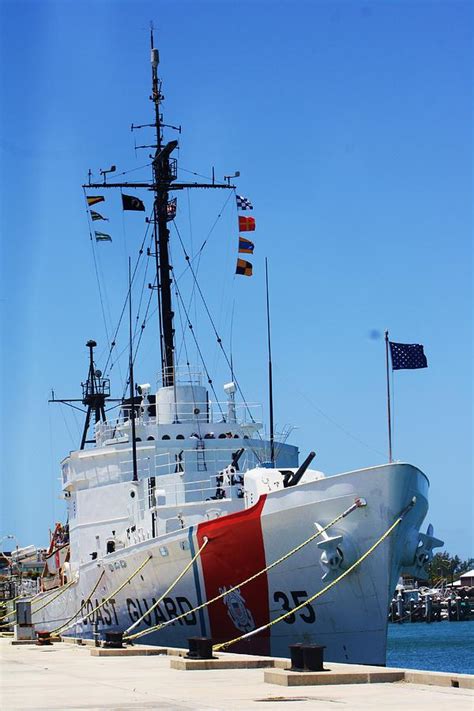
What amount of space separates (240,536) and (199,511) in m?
3.05

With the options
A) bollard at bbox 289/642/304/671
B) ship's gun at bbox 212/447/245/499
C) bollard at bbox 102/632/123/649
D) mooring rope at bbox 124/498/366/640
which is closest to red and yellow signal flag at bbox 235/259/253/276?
ship's gun at bbox 212/447/245/499

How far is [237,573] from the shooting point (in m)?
21.1

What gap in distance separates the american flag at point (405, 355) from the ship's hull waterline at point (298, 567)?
178 centimetres

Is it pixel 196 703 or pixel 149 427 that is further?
pixel 149 427

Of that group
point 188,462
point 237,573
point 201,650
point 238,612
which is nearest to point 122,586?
point 238,612

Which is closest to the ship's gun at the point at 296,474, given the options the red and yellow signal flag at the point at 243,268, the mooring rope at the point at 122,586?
the mooring rope at the point at 122,586

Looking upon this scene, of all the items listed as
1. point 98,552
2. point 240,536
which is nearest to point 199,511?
point 240,536

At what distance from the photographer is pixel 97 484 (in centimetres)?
2834

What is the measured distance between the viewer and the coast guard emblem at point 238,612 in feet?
68.8

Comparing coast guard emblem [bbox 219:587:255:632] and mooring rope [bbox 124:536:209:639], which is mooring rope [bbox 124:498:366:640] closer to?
coast guard emblem [bbox 219:587:255:632]

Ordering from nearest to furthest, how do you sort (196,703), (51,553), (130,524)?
(196,703)
(130,524)
(51,553)

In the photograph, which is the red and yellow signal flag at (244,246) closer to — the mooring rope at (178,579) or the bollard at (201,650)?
the mooring rope at (178,579)

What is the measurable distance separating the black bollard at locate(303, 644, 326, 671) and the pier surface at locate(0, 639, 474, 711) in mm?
275

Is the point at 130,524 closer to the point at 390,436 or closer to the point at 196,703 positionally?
the point at 390,436
